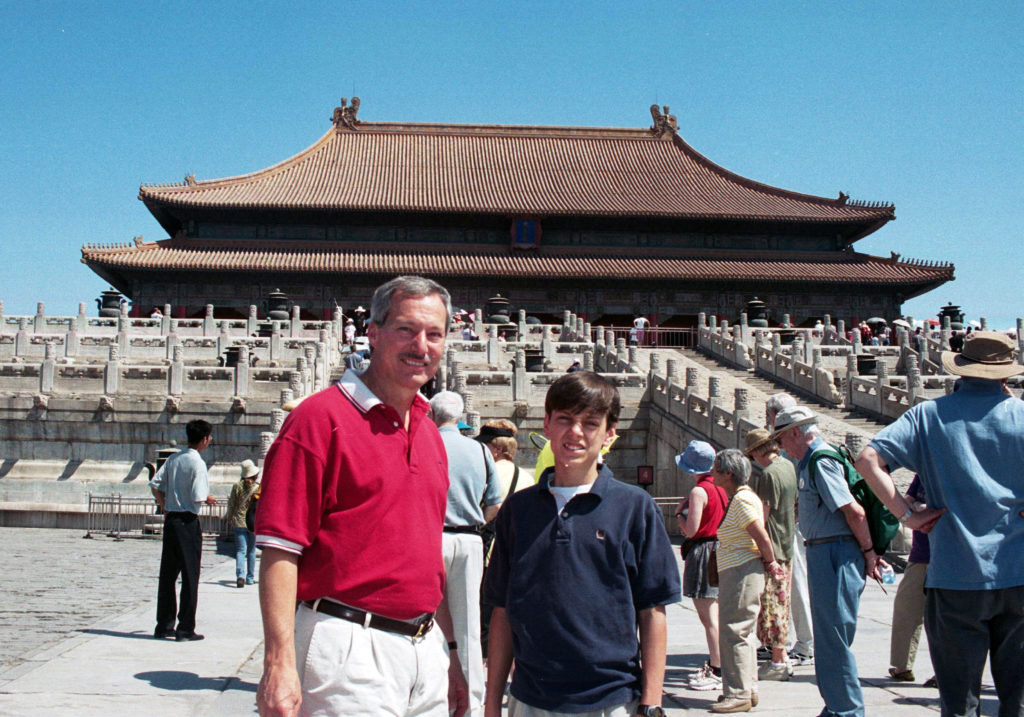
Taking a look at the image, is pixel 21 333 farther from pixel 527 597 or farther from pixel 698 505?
pixel 527 597

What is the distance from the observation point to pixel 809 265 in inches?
1560

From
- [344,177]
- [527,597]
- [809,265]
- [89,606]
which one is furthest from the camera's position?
[344,177]

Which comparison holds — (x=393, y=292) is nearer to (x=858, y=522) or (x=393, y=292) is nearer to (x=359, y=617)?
(x=359, y=617)

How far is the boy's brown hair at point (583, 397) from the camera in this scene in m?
3.34

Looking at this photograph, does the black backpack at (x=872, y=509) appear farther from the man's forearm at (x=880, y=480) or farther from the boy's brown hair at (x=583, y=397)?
the boy's brown hair at (x=583, y=397)

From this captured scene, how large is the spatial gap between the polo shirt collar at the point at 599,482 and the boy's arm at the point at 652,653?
42 cm

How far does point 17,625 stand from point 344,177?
36.7 metres

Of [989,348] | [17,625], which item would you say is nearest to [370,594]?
[989,348]

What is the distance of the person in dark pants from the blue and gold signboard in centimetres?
3279

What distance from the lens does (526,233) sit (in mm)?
40094

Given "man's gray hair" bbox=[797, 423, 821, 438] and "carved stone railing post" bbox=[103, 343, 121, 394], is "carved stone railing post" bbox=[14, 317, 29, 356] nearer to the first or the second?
"carved stone railing post" bbox=[103, 343, 121, 394]

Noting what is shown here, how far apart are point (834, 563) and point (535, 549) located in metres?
2.11

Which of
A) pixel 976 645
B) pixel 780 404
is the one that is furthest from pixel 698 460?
pixel 976 645

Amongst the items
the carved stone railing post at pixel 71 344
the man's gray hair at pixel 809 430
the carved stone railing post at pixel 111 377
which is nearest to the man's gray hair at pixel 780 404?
the man's gray hair at pixel 809 430
